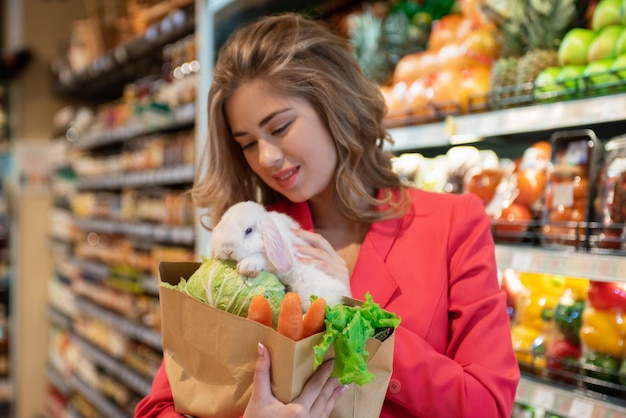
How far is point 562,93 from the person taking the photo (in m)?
1.68

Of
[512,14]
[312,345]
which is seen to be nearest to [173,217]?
[512,14]

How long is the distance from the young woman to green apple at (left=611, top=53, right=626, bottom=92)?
0.52m

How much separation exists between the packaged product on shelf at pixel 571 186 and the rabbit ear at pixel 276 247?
2.79 feet

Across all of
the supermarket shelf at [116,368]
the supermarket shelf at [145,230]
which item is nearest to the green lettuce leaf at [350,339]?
the supermarket shelf at [145,230]

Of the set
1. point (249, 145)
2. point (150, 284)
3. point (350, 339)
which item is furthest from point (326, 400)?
point (150, 284)

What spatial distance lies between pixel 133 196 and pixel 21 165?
1.70 meters

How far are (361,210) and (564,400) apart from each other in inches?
27.0

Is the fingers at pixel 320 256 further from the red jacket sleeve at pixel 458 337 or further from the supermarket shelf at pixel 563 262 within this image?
the supermarket shelf at pixel 563 262

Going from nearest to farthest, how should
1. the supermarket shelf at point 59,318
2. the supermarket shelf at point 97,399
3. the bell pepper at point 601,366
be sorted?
1. the bell pepper at point 601,366
2. the supermarket shelf at point 97,399
3. the supermarket shelf at point 59,318

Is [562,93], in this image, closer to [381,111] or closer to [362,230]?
[381,111]

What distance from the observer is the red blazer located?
1.15 m

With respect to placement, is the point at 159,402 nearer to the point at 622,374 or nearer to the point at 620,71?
the point at 622,374

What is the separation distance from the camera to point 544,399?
5.15 ft

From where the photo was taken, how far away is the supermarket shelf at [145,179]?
3302 millimetres
